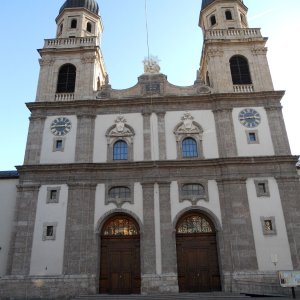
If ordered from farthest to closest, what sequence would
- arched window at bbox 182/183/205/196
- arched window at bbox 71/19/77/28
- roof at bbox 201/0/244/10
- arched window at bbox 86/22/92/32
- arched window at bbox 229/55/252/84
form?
roof at bbox 201/0/244/10 < arched window at bbox 86/22/92/32 < arched window at bbox 71/19/77/28 < arched window at bbox 229/55/252/84 < arched window at bbox 182/183/205/196

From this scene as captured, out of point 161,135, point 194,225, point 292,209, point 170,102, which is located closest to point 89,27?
point 170,102

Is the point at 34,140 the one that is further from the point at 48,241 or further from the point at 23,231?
the point at 48,241

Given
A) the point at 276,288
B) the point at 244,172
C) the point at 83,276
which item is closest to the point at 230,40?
the point at 244,172

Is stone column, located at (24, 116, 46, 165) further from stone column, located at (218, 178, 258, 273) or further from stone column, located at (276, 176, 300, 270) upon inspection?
stone column, located at (276, 176, 300, 270)

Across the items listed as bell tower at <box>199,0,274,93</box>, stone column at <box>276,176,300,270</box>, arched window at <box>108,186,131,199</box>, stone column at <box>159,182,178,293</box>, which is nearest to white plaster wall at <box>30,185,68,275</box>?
arched window at <box>108,186,131,199</box>

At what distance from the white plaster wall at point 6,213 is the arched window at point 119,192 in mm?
7018

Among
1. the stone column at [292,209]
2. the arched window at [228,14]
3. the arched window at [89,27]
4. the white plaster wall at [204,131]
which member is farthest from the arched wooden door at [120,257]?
the arched window at [228,14]

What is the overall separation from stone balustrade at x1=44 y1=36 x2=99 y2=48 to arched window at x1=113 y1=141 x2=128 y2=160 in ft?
33.7

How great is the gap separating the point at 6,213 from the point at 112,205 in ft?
24.9

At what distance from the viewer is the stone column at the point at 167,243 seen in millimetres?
21953

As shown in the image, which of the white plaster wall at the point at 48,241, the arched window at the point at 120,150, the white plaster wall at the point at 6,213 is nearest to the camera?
the white plaster wall at the point at 48,241

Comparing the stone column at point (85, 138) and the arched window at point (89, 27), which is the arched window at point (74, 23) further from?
the stone column at point (85, 138)

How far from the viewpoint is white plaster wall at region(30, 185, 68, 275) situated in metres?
22.5

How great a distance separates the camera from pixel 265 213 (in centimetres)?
2342
